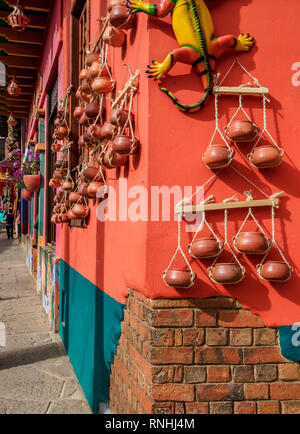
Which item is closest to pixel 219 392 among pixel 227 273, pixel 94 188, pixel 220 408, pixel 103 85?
pixel 220 408

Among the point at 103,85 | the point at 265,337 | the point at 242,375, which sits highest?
the point at 103,85

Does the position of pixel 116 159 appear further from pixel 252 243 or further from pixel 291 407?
pixel 291 407

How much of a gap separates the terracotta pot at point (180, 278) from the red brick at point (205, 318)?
0.57 ft

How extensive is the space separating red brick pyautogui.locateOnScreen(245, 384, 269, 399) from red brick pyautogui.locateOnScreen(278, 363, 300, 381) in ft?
0.29

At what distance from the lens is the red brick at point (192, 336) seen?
174cm

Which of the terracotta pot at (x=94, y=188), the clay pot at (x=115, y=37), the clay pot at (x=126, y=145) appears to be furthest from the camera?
the terracotta pot at (x=94, y=188)

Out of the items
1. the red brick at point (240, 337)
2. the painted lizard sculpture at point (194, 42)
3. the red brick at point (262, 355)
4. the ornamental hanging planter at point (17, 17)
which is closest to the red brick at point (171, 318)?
the red brick at point (240, 337)

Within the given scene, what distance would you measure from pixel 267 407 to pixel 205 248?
2.61ft

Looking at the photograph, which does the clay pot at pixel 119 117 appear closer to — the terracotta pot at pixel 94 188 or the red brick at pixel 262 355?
the terracotta pot at pixel 94 188

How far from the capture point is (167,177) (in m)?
1.81

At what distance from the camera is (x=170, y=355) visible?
1727mm
